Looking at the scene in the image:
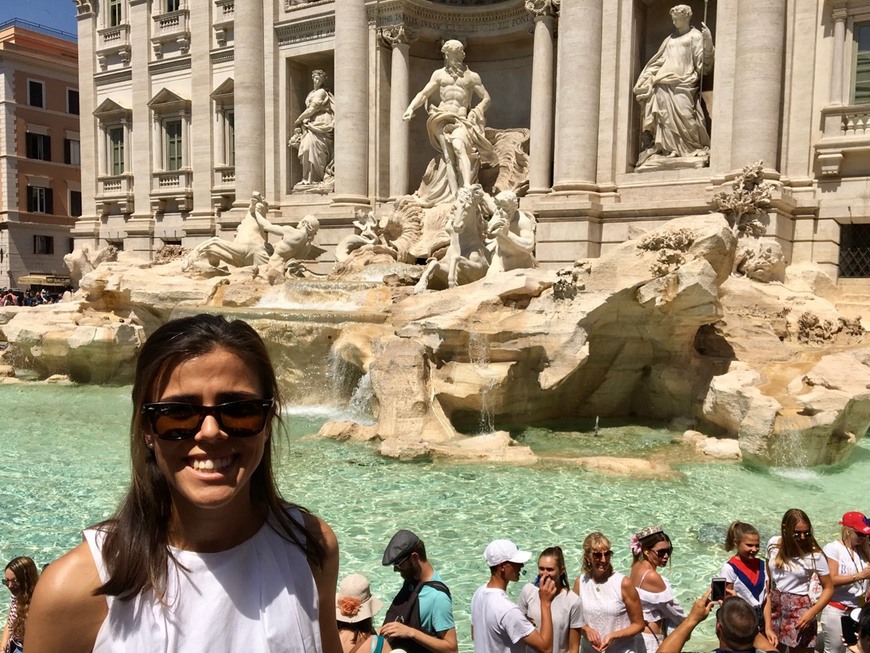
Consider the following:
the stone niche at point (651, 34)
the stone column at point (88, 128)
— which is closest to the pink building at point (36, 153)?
the stone column at point (88, 128)

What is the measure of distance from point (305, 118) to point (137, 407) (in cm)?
1740

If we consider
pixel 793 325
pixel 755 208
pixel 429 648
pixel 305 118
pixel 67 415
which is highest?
pixel 305 118

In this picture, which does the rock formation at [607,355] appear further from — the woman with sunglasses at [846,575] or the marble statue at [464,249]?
the woman with sunglasses at [846,575]

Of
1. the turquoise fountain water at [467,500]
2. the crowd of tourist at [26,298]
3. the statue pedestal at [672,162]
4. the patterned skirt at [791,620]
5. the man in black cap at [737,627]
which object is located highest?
the statue pedestal at [672,162]

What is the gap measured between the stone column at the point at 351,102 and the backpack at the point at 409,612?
554 inches

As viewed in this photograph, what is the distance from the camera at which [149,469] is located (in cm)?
134

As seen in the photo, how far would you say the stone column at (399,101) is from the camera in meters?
16.0

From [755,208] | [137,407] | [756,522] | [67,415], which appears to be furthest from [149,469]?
[755,208]

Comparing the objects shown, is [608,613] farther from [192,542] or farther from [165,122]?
[165,122]

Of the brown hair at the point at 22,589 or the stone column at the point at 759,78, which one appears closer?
the brown hair at the point at 22,589

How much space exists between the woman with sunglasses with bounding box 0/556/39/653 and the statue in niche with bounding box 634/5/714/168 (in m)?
12.3

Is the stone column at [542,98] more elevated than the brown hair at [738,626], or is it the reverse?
the stone column at [542,98]

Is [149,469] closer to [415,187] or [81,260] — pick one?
[415,187]

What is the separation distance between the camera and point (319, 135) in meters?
17.7
